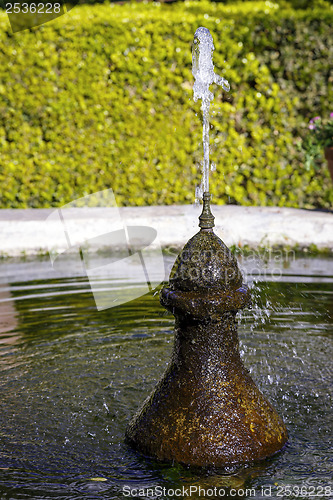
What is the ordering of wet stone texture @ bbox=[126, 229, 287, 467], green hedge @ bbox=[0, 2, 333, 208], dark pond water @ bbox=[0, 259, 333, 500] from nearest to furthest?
dark pond water @ bbox=[0, 259, 333, 500] → wet stone texture @ bbox=[126, 229, 287, 467] → green hedge @ bbox=[0, 2, 333, 208]

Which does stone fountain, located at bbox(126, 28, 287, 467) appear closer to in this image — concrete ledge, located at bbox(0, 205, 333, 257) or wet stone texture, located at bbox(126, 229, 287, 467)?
wet stone texture, located at bbox(126, 229, 287, 467)

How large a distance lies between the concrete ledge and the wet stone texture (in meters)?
4.59

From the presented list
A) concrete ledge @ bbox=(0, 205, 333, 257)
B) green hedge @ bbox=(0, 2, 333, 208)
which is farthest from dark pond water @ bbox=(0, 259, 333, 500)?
green hedge @ bbox=(0, 2, 333, 208)

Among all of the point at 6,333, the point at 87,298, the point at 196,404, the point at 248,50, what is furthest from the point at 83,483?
the point at 248,50

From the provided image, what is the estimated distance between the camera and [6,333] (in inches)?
210

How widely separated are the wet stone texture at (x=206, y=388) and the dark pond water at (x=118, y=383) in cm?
8

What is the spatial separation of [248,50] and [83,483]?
7722mm

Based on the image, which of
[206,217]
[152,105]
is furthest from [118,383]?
[152,105]

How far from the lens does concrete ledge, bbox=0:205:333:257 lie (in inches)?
322

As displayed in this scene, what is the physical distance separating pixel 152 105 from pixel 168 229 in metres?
2.12

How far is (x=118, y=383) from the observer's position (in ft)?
14.4

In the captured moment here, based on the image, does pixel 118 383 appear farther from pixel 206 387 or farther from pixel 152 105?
pixel 152 105

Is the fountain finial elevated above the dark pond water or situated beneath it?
elevated above

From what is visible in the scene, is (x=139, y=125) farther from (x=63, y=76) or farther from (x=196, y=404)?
(x=196, y=404)
